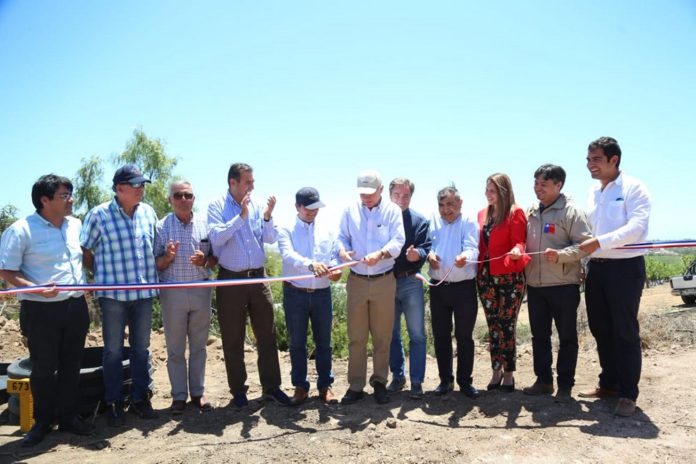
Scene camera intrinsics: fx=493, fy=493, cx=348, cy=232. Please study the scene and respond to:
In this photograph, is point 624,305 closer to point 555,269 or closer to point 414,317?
point 555,269

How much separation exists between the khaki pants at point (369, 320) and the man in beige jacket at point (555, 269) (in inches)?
56.8

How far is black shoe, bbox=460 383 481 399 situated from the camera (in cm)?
505

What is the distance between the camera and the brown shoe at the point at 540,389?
16.5 feet

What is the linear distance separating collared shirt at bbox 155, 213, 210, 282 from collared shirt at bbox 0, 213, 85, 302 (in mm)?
794

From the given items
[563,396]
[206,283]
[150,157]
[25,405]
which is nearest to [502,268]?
[563,396]

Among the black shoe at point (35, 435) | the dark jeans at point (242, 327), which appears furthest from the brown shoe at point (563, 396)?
the black shoe at point (35, 435)

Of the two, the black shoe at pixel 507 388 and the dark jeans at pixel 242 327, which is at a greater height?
the dark jeans at pixel 242 327

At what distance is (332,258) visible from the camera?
5.15 metres

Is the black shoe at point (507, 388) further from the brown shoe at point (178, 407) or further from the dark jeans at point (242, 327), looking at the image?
the brown shoe at point (178, 407)

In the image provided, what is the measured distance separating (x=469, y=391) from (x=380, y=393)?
A: 917 mm

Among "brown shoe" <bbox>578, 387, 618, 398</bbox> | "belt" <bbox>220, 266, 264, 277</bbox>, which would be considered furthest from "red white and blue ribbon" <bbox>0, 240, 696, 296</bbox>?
"brown shoe" <bbox>578, 387, 618, 398</bbox>

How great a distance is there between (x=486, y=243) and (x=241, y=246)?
8.34 ft

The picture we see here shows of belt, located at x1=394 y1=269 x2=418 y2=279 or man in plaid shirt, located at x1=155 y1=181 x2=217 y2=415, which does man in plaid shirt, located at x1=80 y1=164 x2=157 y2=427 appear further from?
belt, located at x1=394 y1=269 x2=418 y2=279

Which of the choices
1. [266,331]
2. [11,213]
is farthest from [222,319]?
[11,213]
